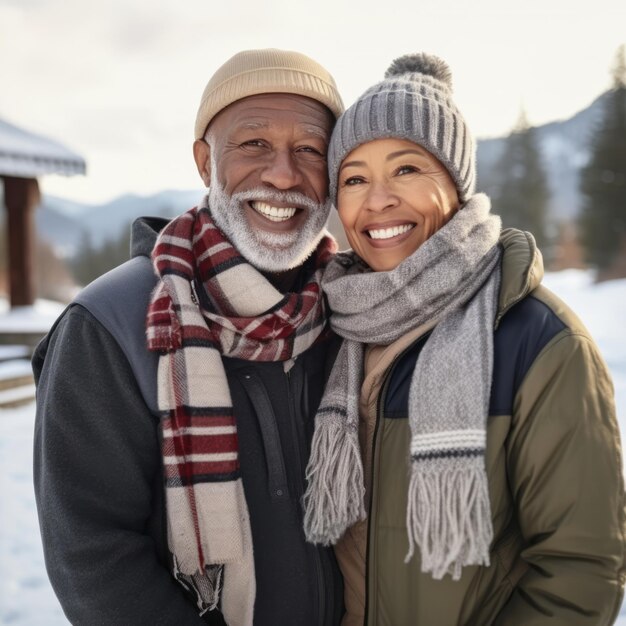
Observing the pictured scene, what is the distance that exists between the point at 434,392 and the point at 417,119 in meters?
0.85

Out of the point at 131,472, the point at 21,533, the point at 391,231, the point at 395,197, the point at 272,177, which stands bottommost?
the point at 21,533

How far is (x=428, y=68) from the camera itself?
75.6 inches

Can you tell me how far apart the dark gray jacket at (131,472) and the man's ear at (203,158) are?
564 mm

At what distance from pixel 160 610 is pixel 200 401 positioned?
2.01ft

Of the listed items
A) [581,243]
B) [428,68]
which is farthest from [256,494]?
[581,243]

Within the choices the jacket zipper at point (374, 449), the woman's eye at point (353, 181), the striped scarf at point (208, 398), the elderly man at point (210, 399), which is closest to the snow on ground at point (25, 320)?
the elderly man at point (210, 399)

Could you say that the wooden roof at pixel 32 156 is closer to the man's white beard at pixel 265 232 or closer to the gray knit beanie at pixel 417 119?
the man's white beard at pixel 265 232

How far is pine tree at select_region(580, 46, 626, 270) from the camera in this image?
23047mm

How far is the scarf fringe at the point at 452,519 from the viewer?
1.45 meters

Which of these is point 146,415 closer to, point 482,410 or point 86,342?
point 86,342

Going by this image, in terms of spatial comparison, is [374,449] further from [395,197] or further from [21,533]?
[21,533]

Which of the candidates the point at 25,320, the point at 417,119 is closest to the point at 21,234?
the point at 25,320

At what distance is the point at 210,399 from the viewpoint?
1.69 metres

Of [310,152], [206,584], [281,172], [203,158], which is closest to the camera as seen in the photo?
[206,584]
